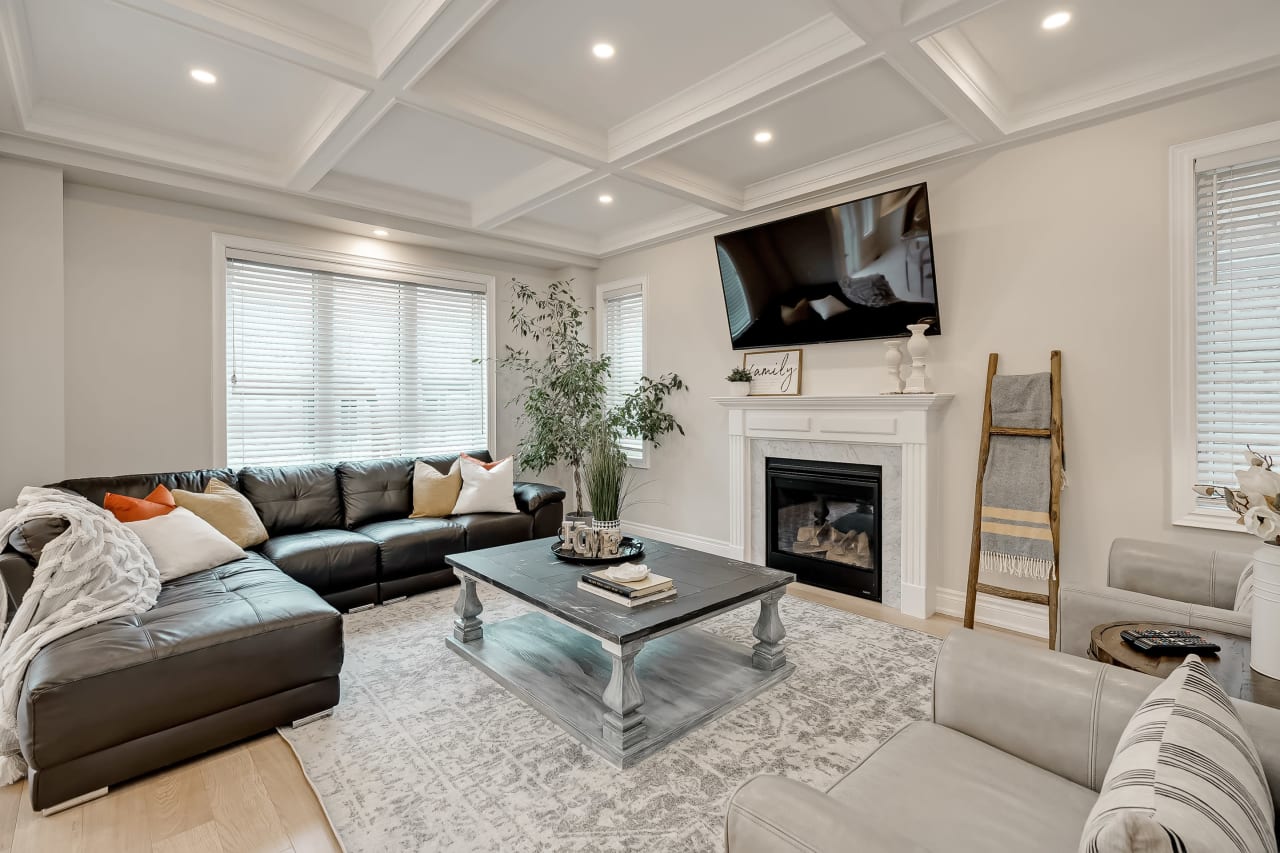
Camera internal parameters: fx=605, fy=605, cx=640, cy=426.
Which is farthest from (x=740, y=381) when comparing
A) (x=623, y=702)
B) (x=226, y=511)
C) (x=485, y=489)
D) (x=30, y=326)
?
(x=30, y=326)

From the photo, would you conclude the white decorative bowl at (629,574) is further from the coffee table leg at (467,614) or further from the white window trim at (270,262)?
Result: the white window trim at (270,262)

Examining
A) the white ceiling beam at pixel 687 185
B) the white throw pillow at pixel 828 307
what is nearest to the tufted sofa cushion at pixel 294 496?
the white ceiling beam at pixel 687 185

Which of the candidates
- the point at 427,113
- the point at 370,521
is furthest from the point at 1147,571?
the point at 370,521

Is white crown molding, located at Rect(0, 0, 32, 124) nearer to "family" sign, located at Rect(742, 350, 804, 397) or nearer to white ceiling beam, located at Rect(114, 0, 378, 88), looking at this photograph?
white ceiling beam, located at Rect(114, 0, 378, 88)

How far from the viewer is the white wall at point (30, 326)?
124 inches

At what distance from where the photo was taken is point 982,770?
1.36 metres

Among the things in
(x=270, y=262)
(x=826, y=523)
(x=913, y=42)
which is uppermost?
(x=913, y=42)

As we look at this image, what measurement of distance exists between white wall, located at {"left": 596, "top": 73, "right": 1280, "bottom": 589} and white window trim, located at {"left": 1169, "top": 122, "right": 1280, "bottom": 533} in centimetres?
4

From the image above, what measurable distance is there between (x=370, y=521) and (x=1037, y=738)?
396cm

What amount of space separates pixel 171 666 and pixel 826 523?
3606mm

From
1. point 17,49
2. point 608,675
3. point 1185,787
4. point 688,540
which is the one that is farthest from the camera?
point 688,540

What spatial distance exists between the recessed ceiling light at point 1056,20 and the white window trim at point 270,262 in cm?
421

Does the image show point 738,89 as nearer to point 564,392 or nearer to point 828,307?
point 828,307

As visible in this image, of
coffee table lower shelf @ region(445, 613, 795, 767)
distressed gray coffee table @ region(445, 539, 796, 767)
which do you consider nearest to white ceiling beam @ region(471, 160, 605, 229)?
distressed gray coffee table @ region(445, 539, 796, 767)
